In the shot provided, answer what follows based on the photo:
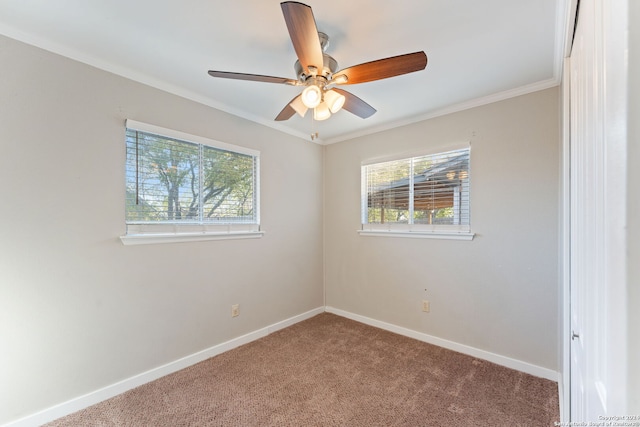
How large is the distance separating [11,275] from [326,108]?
2.18 meters

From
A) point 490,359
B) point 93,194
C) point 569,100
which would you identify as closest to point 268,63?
point 93,194

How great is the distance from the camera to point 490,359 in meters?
2.48

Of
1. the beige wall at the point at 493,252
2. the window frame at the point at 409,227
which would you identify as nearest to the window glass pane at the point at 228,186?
the window frame at the point at 409,227

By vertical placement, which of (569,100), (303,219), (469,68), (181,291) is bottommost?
(181,291)

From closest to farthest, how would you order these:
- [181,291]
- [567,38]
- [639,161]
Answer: [639,161]
[567,38]
[181,291]

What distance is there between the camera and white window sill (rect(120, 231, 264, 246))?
2107 millimetres

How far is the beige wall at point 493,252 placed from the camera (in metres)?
2.22

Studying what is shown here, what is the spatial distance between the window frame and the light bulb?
5.45ft

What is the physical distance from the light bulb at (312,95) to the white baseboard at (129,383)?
7.65ft

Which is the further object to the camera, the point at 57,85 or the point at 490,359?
the point at 490,359

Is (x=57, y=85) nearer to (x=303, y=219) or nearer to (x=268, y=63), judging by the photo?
(x=268, y=63)

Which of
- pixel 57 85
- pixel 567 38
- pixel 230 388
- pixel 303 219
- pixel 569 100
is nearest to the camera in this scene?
pixel 567 38

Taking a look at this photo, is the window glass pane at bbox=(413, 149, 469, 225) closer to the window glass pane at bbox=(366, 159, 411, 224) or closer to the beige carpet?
the window glass pane at bbox=(366, 159, 411, 224)

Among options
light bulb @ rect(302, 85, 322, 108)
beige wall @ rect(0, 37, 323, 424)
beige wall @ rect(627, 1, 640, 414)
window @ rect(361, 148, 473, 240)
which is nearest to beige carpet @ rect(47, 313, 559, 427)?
beige wall @ rect(0, 37, 323, 424)
